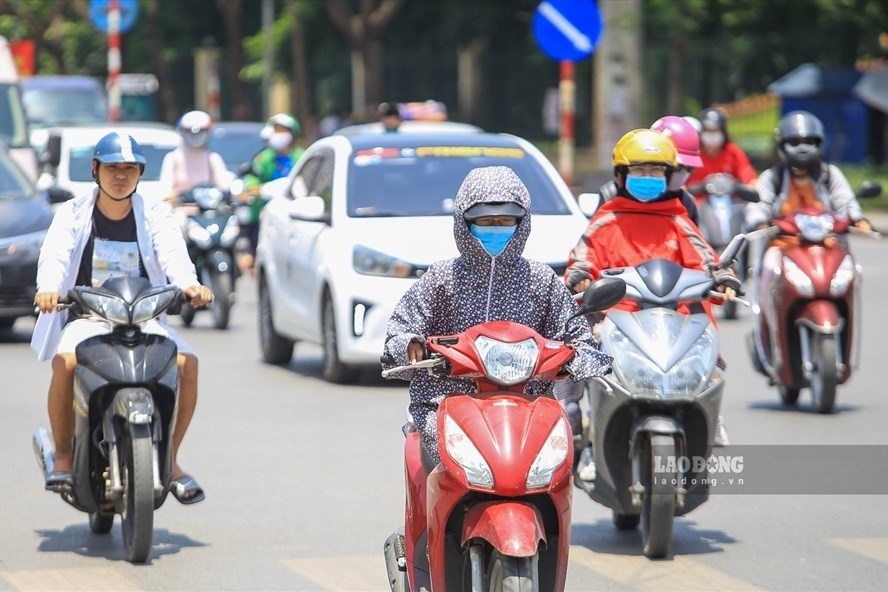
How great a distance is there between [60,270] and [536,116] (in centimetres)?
4263

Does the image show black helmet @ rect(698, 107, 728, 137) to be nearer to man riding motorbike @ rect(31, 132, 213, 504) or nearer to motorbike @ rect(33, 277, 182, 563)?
man riding motorbike @ rect(31, 132, 213, 504)

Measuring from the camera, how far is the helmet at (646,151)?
8250 mm

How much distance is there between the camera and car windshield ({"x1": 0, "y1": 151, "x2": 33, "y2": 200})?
54.7ft

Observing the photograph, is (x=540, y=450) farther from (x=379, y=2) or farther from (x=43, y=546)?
(x=379, y=2)

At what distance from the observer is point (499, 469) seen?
5.61 metres

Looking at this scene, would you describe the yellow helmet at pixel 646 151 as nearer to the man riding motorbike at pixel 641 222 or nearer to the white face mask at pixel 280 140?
the man riding motorbike at pixel 641 222

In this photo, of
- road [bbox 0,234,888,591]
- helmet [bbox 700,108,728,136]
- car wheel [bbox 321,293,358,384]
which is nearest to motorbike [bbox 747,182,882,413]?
road [bbox 0,234,888,591]

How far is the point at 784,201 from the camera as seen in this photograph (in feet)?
39.9

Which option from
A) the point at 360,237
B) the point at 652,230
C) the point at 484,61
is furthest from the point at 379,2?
the point at 652,230

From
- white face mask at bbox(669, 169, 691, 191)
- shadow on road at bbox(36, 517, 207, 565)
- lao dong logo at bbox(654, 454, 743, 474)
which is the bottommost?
shadow on road at bbox(36, 517, 207, 565)

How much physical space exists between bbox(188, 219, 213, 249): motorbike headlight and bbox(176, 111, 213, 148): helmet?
2.39 feet

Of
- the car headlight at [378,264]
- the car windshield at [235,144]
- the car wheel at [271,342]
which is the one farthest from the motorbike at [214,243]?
the car windshield at [235,144]

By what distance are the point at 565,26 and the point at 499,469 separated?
58.7ft

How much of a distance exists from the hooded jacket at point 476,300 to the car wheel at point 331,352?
713 cm
